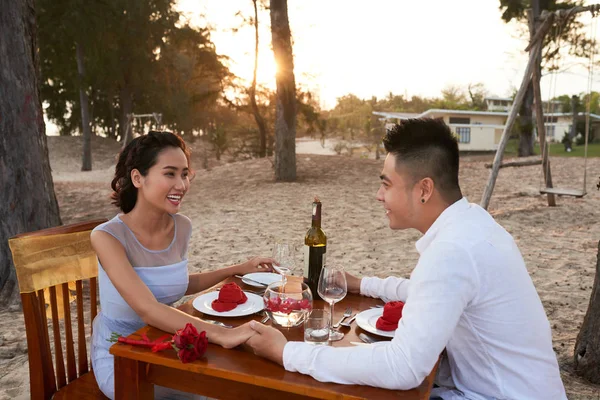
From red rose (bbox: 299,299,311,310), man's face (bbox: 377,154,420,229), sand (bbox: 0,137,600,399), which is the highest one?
man's face (bbox: 377,154,420,229)

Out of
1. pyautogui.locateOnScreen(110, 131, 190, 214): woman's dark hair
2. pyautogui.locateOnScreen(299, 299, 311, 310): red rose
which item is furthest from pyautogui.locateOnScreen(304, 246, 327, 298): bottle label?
pyautogui.locateOnScreen(110, 131, 190, 214): woman's dark hair

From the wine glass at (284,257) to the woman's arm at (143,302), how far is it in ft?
2.22

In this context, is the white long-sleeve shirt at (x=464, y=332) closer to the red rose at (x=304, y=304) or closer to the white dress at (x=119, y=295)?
the red rose at (x=304, y=304)

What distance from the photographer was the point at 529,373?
1.76 metres

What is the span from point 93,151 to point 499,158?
23.8 m

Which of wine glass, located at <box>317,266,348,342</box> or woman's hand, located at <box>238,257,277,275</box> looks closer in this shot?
wine glass, located at <box>317,266,348,342</box>

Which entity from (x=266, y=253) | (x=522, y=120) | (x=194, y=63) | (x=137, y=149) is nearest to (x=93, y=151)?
(x=194, y=63)

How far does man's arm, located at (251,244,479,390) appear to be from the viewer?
5.03ft

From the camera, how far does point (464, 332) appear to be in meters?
1.77

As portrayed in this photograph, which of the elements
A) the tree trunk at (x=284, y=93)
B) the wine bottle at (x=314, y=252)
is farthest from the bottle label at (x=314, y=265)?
the tree trunk at (x=284, y=93)

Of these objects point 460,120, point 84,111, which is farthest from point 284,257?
point 460,120

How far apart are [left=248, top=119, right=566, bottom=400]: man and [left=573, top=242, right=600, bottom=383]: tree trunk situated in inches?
69.5

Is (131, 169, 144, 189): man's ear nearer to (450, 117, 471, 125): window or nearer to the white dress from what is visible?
the white dress

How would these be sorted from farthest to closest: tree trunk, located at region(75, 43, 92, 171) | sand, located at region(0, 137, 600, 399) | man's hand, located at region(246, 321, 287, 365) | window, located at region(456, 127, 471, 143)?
window, located at region(456, 127, 471, 143) → tree trunk, located at region(75, 43, 92, 171) → sand, located at region(0, 137, 600, 399) → man's hand, located at region(246, 321, 287, 365)
